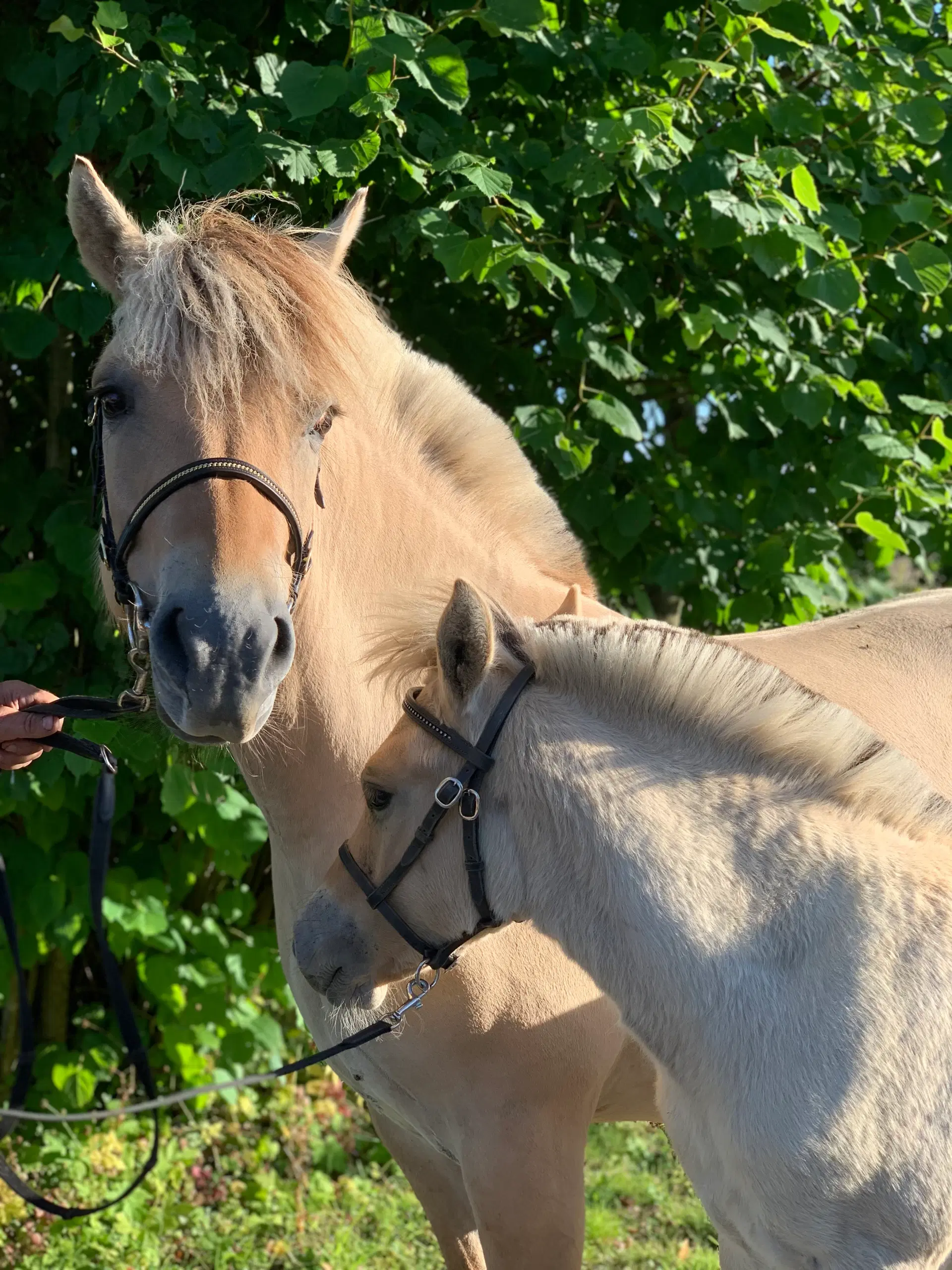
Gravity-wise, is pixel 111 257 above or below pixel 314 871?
above

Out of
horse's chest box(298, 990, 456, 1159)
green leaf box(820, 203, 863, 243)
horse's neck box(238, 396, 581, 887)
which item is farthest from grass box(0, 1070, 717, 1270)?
green leaf box(820, 203, 863, 243)

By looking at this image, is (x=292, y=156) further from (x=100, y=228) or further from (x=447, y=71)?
(x=100, y=228)

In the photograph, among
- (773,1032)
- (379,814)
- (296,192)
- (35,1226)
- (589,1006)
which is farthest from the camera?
(35,1226)

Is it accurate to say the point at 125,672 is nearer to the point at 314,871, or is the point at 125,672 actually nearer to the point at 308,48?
the point at 314,871

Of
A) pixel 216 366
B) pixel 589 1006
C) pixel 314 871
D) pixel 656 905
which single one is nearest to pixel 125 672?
pixel 314 871

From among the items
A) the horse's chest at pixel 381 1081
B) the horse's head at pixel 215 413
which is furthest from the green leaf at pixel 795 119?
the horse's chest at pixel 381 1081

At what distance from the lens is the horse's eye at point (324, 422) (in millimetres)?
2408

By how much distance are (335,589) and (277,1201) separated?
2964 millimetres

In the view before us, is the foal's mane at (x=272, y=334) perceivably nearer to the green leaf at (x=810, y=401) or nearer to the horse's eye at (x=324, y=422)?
the horse's eye at (x=324, y=422)

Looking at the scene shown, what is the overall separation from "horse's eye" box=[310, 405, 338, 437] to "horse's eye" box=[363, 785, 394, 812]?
745mm

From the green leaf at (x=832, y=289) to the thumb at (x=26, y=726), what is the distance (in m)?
2.35

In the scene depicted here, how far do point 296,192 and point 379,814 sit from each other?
7.11ft

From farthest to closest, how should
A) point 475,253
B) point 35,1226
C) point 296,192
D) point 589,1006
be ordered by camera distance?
point 35,1226 < point 296,192 < point 475,253 < point 589,1006

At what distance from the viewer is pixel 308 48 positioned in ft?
12.4
